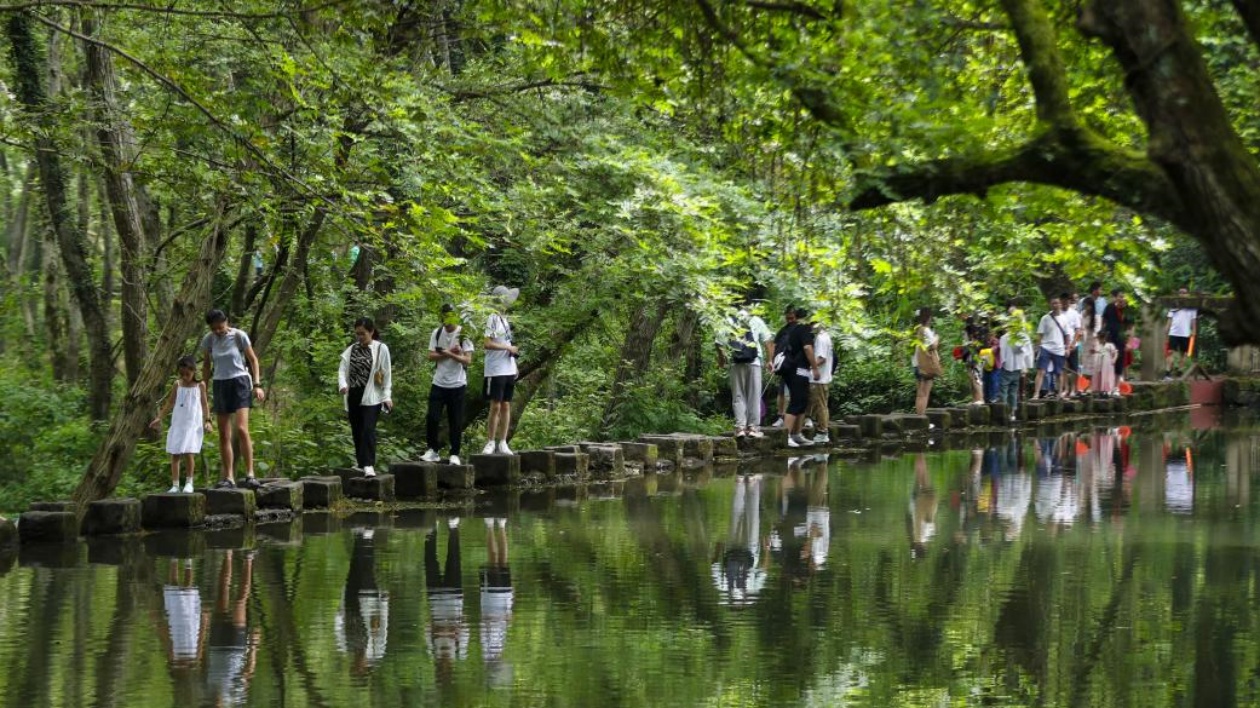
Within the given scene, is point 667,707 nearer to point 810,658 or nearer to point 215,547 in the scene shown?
point 810,658

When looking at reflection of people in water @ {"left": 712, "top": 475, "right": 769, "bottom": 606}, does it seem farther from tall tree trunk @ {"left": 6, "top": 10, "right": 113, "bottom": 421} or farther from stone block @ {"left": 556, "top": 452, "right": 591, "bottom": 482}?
tall tree trunk @ {"left": 6, "top": 10, "right": 113, "bottom": 421}

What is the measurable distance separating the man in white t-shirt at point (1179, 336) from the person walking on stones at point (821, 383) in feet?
40.5

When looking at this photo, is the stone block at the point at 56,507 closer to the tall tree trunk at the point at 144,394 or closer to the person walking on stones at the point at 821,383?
the tall tree trunk at the point at 144,394

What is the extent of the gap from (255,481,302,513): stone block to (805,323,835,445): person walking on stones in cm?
1016

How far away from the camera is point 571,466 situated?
20047 mm

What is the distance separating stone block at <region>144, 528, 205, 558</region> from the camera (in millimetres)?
13508

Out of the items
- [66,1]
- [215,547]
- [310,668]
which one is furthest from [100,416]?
[310,668]

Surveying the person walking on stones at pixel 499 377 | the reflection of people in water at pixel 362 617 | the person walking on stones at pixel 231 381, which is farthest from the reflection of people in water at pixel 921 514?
the person walking on stones at pixel 231 381

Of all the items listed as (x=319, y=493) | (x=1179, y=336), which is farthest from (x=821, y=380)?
(x=1179, y=336)

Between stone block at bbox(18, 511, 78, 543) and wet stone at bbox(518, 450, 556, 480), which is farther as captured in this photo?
wet stone at bbox(518, 450, 556, 480)

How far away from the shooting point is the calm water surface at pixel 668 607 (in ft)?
28.2

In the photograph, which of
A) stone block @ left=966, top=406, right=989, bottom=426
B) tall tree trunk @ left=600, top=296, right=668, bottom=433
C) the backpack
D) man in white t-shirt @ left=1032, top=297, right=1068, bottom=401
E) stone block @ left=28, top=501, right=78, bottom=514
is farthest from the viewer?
man in white t-shirt @ left=1032, top=297, right=1068, bottom=401

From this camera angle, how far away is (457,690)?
27.7ft

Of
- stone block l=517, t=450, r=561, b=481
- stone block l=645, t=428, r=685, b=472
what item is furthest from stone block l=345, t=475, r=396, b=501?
stone block l=645, t=428, r=685, b=472
